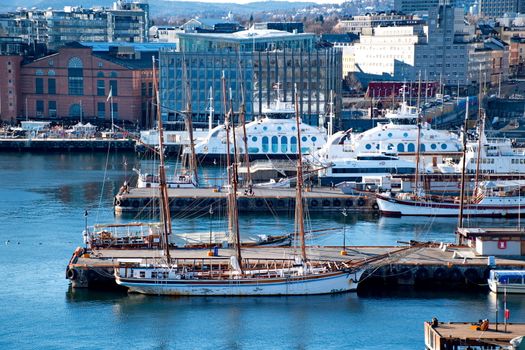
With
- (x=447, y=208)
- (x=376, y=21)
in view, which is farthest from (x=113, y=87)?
(x=376, y=21)

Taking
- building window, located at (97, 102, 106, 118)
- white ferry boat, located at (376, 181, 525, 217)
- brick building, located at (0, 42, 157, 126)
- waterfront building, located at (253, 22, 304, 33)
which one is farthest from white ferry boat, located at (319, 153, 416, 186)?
waterfront building, located at (253, 22, 304, 33)

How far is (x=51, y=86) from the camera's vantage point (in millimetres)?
65312

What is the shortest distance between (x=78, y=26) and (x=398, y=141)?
43226mm

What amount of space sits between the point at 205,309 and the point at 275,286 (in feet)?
5.47

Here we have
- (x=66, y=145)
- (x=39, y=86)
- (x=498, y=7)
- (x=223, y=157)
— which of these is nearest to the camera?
(x=223, y=157)

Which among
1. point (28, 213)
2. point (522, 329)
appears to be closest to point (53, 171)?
point (28, 213)

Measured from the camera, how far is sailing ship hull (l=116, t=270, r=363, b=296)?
96.6ft

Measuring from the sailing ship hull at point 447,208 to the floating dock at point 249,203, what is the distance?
0.69 metres

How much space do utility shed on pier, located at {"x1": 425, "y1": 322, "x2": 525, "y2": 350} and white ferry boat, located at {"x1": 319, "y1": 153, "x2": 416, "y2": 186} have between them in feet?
63.8

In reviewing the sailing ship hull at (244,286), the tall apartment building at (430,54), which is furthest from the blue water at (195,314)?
the tall apartment building at (430,54)

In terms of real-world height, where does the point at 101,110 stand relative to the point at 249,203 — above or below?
above

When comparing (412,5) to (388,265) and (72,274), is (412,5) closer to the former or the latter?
(388,265)

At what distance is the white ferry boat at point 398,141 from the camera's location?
4781cm

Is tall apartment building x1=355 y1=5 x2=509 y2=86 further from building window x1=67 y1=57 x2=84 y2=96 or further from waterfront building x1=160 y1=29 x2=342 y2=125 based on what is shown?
building window x1=67 y1=57 x2=84 y2=96
